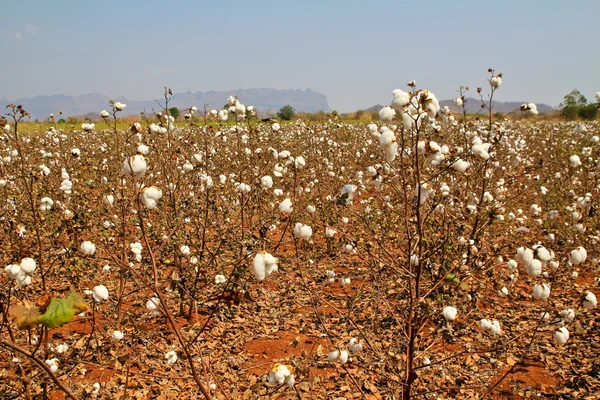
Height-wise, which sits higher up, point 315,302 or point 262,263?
point 262,263

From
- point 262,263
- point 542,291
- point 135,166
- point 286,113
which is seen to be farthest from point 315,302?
point 286,113

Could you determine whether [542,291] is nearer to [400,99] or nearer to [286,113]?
[400,99]

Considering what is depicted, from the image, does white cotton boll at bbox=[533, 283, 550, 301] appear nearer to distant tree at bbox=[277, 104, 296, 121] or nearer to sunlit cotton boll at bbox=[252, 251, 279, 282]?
sunlit cotton boll at bbox=[252, 251, 279, 282]

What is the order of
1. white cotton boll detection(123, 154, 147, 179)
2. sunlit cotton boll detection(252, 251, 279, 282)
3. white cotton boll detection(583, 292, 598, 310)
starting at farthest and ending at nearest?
white cotton boll detection(583, 292, 598, 310) < white cotton boll detection(123, 154, 147, 179) < sunlit cotton boll detection(252, 251, 279, 282)

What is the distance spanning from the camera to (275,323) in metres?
4.38

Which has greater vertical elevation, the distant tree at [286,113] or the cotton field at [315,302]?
the distant tree at [286,113]

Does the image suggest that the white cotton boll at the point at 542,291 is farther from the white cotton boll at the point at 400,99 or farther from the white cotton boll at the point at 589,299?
the white cotton boll at the point at 400,99

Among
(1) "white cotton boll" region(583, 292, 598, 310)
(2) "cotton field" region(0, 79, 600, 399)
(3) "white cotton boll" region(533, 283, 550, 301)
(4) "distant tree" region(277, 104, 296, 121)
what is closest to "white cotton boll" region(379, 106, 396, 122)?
(2) "cotton field" region(0, 79, 600, 399)

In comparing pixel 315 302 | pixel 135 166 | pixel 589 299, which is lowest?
pixel 315 302

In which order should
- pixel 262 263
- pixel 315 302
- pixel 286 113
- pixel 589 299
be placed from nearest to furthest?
A: pixel 262 263, pixel 589 299, pixel 315 302, pixel 286 113

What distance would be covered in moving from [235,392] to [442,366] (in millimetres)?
1674

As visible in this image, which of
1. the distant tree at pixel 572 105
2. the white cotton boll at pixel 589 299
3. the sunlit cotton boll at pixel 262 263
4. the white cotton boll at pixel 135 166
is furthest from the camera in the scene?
the distant tree at pixel 572 105

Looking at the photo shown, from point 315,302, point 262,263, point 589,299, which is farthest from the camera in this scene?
point 315,302

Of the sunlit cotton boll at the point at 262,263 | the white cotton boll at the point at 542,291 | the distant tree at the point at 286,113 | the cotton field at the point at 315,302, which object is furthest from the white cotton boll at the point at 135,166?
the distant tree at the point at 286,113
